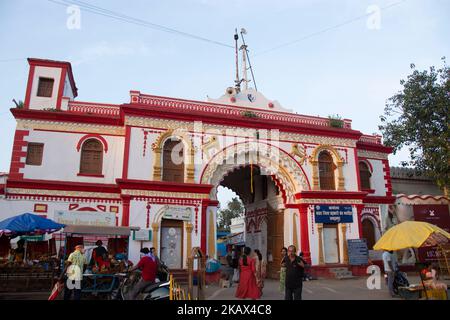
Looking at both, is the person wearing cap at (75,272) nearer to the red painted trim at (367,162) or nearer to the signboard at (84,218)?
the signboard at (84,218)

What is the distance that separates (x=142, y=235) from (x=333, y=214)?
8778 mm

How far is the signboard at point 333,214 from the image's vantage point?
1659 centimetres

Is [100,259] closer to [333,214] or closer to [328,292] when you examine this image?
[328,292]


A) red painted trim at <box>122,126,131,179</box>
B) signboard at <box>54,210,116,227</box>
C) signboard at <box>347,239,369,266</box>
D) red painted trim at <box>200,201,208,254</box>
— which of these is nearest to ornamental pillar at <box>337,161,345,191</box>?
signboard at <box>347,239,369,266</box>

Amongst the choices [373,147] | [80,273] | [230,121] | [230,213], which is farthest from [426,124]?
[230,213]

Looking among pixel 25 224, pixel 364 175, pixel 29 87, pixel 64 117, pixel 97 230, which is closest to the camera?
pixel 25 224

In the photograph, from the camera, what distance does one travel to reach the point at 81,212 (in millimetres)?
14492

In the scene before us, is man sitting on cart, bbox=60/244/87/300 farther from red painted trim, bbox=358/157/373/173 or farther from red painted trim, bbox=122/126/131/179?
red painted trim, bbox=358/157/373/173

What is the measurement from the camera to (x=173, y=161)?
1534 centimetres

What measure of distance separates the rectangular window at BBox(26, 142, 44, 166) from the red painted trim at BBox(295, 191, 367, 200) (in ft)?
37.3

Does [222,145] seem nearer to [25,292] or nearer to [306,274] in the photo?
[306,274]

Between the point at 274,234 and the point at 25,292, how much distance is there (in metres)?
11.1

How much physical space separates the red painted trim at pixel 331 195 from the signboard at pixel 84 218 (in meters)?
8.44
